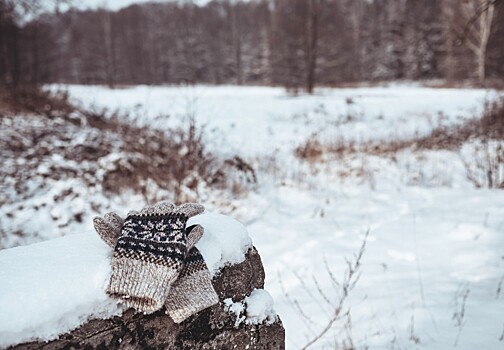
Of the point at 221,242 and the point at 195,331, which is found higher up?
the point at 221,242

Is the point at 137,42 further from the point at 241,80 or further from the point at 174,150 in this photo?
the point at 174,150

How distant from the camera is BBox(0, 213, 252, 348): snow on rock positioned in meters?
1.08

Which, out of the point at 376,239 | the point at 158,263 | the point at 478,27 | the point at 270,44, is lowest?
the point at 376,239

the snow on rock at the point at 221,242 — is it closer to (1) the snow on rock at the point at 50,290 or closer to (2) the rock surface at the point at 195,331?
(2) the rock surface at the point at 195,331

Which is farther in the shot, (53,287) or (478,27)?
(478,27)

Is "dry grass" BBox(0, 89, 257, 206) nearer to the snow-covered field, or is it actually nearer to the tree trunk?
the snow-covered field

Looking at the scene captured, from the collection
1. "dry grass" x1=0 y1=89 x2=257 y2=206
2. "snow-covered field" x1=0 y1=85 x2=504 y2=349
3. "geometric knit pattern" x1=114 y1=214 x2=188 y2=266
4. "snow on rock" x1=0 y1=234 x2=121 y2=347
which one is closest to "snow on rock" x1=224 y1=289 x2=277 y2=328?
"geometric knit pattern" x1=114 y1=214 x2=188 y2=266

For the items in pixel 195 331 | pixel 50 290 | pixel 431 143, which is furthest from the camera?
pixel 431 143

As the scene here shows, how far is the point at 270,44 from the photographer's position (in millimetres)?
25969

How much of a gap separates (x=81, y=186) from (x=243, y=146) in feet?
12.0

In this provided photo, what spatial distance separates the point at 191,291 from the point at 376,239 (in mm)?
2962

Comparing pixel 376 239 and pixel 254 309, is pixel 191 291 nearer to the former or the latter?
pixel 254 309

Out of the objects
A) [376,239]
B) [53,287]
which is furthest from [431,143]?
[53,287]

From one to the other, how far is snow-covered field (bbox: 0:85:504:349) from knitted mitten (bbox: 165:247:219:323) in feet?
4.71
